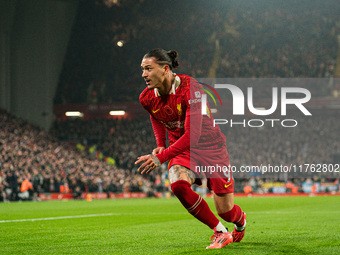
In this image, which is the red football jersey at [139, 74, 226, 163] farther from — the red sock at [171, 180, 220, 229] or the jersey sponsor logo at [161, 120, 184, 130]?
the red sock at [171, 180, 220, 229]

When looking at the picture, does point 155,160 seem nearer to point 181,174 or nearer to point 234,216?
point 181,174

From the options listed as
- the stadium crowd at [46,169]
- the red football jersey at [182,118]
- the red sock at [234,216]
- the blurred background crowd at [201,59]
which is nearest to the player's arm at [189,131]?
the red football jersey at [182,118]

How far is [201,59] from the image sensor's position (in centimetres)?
4028

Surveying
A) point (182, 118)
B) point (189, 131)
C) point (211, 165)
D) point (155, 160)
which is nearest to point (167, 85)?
point (182, 118)

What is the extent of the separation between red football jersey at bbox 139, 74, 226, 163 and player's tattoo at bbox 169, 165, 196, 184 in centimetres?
26

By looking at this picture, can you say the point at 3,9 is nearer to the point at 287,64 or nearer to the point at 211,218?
the point at 287,64

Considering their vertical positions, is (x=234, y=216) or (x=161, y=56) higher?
(x=161, y=56)

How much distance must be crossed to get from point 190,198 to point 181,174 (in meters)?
0.31

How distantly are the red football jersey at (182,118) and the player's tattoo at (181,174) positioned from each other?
0.26 meters

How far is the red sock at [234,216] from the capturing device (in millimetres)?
6611

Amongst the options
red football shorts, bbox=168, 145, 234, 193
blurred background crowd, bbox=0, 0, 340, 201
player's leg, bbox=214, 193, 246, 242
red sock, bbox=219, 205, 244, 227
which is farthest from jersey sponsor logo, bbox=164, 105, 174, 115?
blurred background crowd, bbox=0, 0, 340, 201

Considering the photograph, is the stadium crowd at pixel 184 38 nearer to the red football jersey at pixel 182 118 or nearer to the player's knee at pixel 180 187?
the red football jersey at pixel 182 118

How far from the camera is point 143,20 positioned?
40750 millimetres

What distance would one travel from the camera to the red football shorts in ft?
20.9
